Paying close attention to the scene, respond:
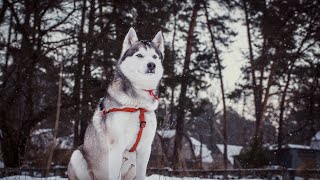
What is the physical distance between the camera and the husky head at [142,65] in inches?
162

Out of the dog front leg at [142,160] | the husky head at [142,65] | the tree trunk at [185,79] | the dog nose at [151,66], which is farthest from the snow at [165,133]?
the tree trunk at [185,79]

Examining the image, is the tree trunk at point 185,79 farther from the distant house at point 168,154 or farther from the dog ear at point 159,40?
the dog ear at point 159,40

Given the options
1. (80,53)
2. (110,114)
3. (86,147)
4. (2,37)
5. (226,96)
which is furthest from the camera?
(226,96)

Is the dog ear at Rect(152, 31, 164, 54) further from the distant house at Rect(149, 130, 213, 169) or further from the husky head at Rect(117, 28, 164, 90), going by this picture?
the distant house at Rect(149, 130, 213, 169)

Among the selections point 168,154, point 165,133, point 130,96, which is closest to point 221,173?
point 165,133

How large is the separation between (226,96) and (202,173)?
7.94m

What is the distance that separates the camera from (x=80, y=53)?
36.9ft

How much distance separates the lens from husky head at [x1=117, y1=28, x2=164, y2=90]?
13.5 ft

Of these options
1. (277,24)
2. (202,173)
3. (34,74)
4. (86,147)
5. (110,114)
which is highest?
(277,24)

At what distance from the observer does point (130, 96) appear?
4.13 metres

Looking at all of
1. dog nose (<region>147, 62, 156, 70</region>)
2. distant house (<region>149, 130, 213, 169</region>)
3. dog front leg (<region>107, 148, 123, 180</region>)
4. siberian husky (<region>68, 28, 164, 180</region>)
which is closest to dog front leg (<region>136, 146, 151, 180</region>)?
siberian husky (<region>68, 28, 164, 180</region>)

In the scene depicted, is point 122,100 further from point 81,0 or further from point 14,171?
point 81,0

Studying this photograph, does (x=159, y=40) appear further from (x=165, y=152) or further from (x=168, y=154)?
(x=168, y=154)

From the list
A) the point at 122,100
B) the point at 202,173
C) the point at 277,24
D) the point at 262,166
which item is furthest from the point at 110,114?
the point at 262,166
